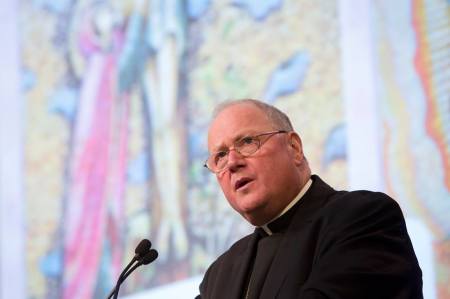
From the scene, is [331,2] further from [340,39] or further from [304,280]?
[304,280]

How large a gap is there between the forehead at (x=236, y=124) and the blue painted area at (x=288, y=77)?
3.29 feet

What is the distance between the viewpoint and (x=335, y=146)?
399cm

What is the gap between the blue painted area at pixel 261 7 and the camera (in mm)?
4402

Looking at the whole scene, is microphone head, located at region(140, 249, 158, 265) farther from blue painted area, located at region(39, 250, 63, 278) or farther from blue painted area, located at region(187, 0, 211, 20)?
blue painted area, located at region(39, 250, 63, 278)

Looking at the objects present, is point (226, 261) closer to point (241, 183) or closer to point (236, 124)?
point (241, 183)

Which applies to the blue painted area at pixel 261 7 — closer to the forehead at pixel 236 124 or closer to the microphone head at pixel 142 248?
the forehead at pixel 236 124

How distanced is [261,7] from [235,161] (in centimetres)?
154

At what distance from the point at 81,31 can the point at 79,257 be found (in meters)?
1.34

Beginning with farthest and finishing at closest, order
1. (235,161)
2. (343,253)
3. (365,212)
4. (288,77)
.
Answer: (288,77) < (235,161) < (365,212) < (343,253)

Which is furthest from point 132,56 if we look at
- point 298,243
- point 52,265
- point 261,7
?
point 298,243

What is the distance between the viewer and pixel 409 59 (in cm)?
379

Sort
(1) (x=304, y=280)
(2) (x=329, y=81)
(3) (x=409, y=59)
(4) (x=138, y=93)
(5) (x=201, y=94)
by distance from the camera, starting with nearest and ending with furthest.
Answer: (1) (x=304, y=280) < (3) (x=409, y=59) < (2) (x=329, y=81) < (5) (x=201, y=94) < (4) (x=138, y=93)

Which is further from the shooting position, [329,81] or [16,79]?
[16,79]

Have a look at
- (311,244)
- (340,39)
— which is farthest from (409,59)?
(311,244)
